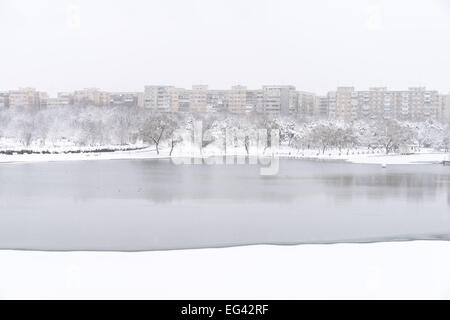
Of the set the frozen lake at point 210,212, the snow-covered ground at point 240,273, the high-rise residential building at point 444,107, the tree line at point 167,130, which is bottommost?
the frozen lake at point 210,212

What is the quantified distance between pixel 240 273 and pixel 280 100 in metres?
74.4

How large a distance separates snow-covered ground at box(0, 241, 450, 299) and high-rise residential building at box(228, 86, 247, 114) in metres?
71.7

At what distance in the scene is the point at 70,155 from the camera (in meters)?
34.9

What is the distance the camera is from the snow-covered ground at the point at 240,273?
475 centimetres

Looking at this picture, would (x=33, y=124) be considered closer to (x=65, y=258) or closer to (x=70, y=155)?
(x=70, y=155)

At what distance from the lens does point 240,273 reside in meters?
5.54

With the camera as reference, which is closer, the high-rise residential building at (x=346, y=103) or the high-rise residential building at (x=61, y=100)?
the high-rise residential building at (x=61, y=100)

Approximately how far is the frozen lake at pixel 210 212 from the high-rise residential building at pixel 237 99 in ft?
199

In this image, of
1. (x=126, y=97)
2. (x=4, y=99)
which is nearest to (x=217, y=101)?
(x=126, y=97)

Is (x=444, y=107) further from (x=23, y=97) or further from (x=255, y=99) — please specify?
(x=23, y=97)

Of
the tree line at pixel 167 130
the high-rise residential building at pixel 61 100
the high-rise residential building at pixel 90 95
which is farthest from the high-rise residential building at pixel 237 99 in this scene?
the high-rise residential building at pixel 61 100

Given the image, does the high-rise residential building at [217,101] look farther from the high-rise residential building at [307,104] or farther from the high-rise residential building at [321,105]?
the high-rise residential building at [321,105]
